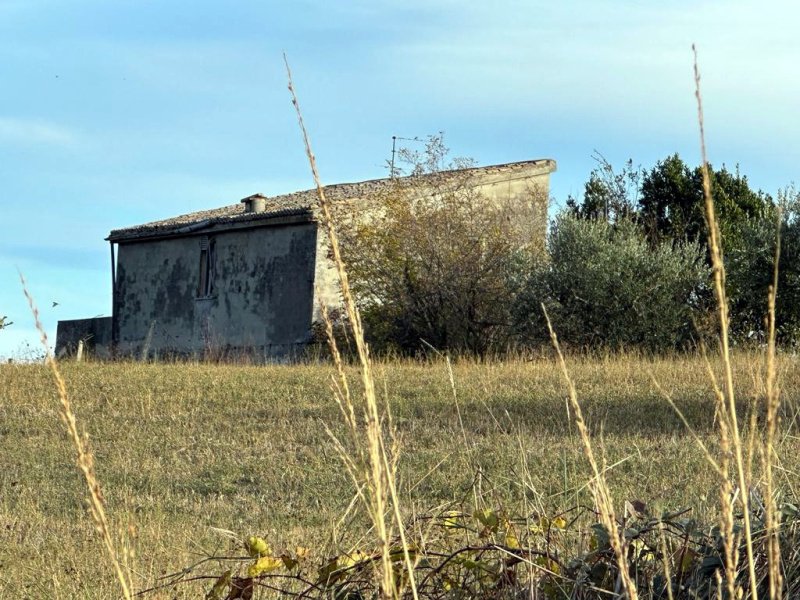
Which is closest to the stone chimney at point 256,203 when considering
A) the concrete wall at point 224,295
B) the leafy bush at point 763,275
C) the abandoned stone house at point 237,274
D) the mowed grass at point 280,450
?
the abandoned stone house at point 237,274

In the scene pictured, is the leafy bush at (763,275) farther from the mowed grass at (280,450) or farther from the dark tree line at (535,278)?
the mowed grass at (280,450)

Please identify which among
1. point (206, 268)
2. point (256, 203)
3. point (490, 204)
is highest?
point (256, 203)

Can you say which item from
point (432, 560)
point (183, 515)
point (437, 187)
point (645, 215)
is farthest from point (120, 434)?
point (645, 215)

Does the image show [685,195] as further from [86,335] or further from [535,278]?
[86,335]

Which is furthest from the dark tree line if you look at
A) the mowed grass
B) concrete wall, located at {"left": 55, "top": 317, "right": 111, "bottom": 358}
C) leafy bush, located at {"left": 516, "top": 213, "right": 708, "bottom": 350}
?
concrete wall, located at {"left": 55, "top": 317, "right": 111, "bottom": 358}

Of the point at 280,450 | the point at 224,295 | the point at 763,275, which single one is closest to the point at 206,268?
the point at 224,295

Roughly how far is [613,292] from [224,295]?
10.2 metres

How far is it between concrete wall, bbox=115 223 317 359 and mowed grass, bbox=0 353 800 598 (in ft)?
22.2

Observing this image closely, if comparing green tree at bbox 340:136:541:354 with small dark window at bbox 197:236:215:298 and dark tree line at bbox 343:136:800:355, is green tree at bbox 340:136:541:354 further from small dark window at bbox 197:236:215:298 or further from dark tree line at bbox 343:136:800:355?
small dark window at bbox 197:236:215:298

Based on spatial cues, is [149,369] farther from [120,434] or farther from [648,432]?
[648,432]

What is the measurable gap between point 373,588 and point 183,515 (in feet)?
16.6

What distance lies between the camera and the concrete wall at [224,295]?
79.6ft

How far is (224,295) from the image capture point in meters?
26.0

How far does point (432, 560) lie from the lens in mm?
3252
